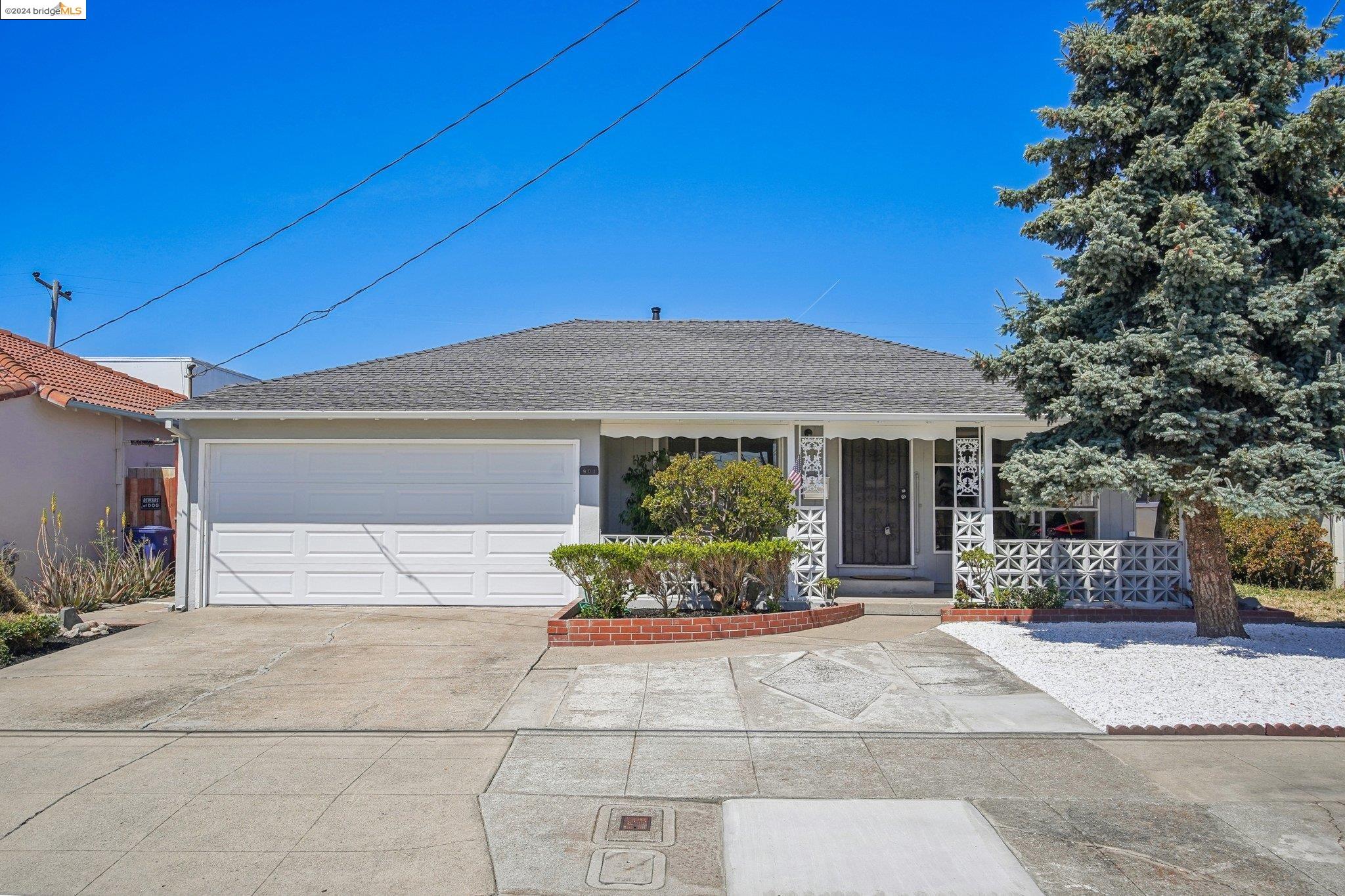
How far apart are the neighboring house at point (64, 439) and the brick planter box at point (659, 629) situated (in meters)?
8.57

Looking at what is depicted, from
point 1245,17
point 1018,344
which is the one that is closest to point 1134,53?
point 1245,17

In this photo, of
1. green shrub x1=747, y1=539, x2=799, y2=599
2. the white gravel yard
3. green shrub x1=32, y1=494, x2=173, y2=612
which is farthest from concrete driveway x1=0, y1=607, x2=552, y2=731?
the white gravel yard

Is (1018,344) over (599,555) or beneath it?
over

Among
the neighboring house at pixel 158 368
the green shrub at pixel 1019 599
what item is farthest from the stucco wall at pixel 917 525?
the neighboring house at pixel 158 368

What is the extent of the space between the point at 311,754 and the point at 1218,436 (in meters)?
8.21

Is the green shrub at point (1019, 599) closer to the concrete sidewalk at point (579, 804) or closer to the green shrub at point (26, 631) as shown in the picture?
the concrete sidewalk at point (579, 804)

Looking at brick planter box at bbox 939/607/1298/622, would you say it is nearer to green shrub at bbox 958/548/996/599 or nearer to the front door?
green shrub at bbox 958/548/996/599

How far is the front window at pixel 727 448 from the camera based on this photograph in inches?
531

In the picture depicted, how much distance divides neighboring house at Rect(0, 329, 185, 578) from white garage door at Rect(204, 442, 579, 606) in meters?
3.13

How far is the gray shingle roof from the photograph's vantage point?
12.3m

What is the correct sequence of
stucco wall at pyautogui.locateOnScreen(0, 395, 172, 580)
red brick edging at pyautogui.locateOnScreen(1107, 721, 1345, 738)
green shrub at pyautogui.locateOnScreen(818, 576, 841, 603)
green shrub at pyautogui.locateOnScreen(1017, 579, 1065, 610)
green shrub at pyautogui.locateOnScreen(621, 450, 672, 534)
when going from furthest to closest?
1. stucco wall at pyautogui.locateOnScreen(0, 395, 172, 580)
2. green shrub at pyautogui.locateOnScreen(621, 450, 672, 534)
3. green shrub at pyautogui.locateOnScreen(818, 576, 841, 603)
4. green shrub at pyautogui.locateOnScreen(1017, 579, 1065, 610)
5. red brick edging at pyautogui.locateOnScreen(1107, 721, 1345, 738)

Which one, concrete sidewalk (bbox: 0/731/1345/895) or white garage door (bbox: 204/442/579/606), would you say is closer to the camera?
concrete sidewalk (bbox: 0/731/1345/895)

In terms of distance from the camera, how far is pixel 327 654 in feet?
31.2

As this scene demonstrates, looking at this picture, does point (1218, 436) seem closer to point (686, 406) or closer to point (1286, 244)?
point (1286, 244)
